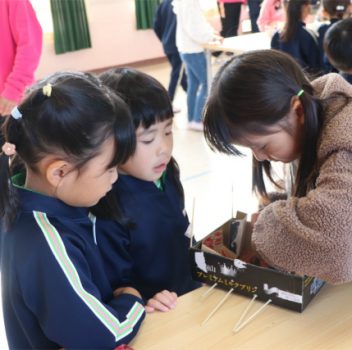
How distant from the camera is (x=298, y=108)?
0.94m

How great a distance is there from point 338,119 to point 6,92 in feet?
4.97

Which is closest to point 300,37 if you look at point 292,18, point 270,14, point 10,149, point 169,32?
point 292,18

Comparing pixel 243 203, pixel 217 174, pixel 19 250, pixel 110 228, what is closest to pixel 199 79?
pixel 217 174

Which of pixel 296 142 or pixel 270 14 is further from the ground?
pixel 296 142

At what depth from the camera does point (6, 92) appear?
2018mm

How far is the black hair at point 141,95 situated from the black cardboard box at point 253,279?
0.29 m

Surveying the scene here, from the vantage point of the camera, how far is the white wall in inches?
220

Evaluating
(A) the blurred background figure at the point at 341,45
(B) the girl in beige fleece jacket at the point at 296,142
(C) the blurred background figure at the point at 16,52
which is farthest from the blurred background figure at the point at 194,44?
(B) the girl in beige fleece jacket at the point at 296,142

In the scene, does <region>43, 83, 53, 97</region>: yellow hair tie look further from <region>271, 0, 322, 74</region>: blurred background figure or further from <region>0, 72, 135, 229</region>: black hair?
<region>271, 0, 322, 74</region>: blurred background figure

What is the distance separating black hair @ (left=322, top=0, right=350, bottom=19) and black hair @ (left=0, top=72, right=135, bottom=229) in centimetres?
250

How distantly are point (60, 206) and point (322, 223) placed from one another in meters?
0.45

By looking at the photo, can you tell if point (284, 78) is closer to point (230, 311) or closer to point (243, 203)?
point (230, 311)

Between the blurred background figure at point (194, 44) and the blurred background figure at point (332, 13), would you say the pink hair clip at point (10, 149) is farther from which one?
the blurred background figure at point (194, 44)

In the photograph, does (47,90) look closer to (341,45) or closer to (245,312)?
(245,312)
